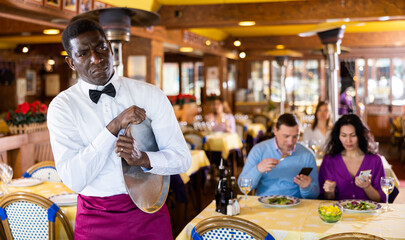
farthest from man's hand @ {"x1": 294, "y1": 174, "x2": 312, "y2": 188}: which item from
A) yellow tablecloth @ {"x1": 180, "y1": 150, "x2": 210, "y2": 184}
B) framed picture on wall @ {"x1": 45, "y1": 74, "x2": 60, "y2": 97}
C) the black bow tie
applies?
framed picture on wall @ {"x1": 45, "y1": 74, "x2": 60, "y2": 97}

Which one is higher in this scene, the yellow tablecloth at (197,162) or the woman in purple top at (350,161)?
the woman in purple top at (350,161)

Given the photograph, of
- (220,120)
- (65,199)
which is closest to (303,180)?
(65,199)

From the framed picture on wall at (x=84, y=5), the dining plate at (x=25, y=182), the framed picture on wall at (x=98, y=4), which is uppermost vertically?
the framed picture on wall at (x=98, y=4)

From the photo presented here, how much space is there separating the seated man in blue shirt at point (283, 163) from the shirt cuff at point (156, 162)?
6.39ft

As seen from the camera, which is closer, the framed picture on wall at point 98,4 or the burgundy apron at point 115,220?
the burgundy apron at point 115,220

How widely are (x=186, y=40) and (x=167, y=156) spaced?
9.43 m

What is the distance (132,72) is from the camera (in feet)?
28.8

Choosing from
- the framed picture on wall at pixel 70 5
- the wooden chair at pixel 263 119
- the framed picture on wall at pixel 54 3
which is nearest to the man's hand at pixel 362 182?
the framed picture on wall at pixel 54 3

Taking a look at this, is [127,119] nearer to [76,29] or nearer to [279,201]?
[76,29]

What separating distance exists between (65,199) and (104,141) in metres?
1.89

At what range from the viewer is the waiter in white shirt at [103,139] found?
1673 millimetres

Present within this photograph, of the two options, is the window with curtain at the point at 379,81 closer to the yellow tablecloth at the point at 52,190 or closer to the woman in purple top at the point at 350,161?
the woman in purple top at the point at 350,161

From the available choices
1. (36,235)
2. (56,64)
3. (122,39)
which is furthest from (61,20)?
(56,64)

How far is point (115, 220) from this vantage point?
185cm
